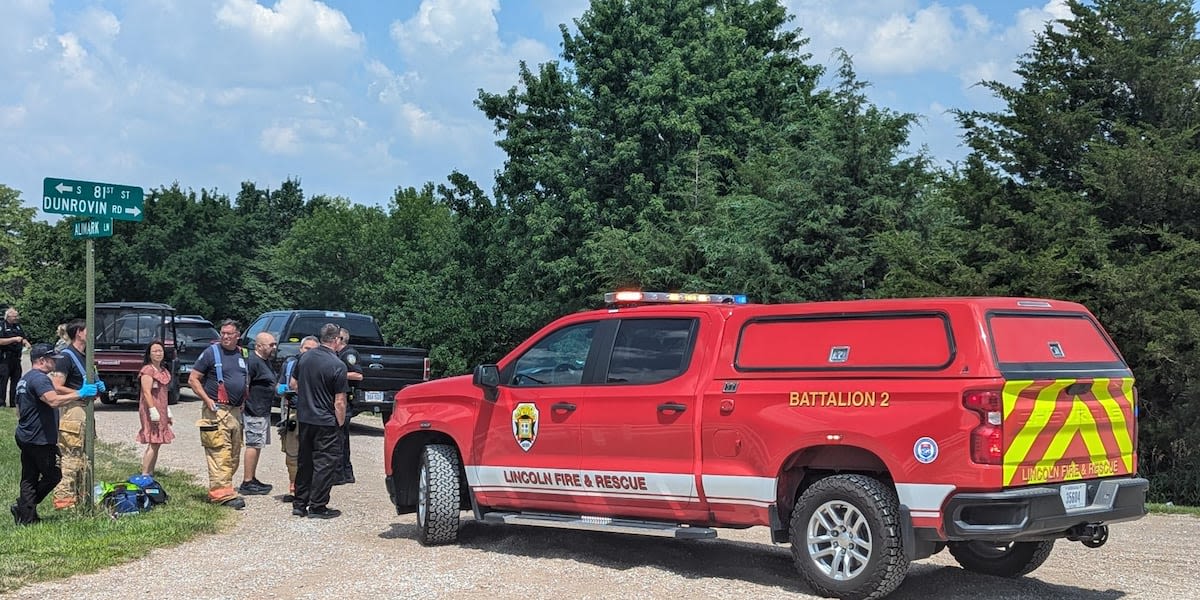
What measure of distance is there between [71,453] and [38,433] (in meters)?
0.89

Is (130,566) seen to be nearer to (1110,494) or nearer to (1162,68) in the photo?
(1110,494)

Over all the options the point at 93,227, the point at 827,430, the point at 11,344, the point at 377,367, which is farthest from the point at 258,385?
the point at 11,344

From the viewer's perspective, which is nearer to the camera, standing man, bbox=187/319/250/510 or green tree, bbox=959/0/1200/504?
standing man, bbox=187/319/250/510

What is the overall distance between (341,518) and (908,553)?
18.5ft

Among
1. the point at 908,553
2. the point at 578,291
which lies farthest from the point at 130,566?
the point at 578,291

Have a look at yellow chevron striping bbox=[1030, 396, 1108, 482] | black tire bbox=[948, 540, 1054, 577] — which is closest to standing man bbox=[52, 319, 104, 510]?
black tire bbox=[948, 540, 1054, 577]

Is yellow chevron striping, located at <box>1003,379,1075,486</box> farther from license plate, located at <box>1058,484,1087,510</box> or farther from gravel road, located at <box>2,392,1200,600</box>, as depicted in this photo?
gravel road, located at <box>2,392,1200,600</box>

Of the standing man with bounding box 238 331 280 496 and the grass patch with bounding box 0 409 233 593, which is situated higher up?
the standing man with bounding box 238 331 280 496

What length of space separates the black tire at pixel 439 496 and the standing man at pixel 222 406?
2705 mm

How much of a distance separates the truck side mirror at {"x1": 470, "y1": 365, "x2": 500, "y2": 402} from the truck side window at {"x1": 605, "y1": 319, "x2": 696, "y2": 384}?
976 mm

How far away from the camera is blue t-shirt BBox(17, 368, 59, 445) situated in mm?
9133

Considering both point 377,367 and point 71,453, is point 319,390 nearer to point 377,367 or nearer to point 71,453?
point 71,453

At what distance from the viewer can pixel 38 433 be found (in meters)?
9.16

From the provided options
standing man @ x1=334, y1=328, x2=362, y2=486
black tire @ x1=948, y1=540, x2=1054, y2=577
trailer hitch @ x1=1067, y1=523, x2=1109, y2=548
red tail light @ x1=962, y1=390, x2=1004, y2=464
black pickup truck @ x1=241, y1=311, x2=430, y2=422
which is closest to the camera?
red tail light @ x1=962, y1=390, x2=1004, y2=464
